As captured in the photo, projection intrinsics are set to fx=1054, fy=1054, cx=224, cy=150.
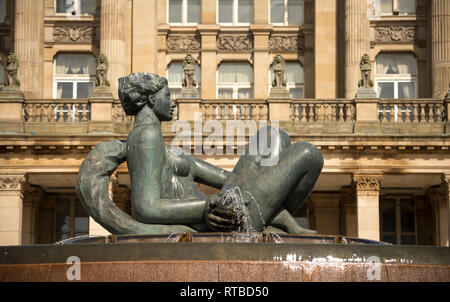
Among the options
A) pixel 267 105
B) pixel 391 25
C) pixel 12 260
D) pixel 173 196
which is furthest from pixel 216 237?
pixel 391 25

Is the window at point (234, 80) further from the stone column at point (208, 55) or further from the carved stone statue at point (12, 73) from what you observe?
the carved stone statue at point (12, 73)

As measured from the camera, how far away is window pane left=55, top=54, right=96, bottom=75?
1813 inches

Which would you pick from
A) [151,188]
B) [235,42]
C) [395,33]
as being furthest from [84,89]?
[151,188]

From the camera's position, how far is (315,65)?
45.2 meters

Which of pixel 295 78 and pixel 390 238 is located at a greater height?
pixel 295 78

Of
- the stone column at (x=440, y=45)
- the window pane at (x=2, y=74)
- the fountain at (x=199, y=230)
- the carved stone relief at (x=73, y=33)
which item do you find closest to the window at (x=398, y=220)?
the stone column at (x=440, y=45)

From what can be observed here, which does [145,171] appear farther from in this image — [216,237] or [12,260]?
[12,260]

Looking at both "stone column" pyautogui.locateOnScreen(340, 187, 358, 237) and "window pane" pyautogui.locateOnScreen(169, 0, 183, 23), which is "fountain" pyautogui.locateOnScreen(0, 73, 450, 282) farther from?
"window pane" pyautogui.locateOnScreen(169, 0, 183, 23)

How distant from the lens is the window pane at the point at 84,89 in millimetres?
45344

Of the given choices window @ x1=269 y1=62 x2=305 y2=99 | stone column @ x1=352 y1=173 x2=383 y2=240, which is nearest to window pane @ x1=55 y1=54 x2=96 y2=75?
window @ x1=269 y1=62 x2=305 y2=99

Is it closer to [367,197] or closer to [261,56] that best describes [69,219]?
[261,56]

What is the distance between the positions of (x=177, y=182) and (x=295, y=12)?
111 feet

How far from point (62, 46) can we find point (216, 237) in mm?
34977

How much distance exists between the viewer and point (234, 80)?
46438 mm
